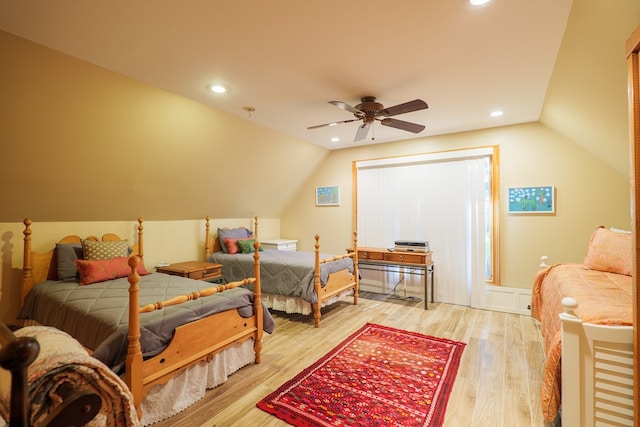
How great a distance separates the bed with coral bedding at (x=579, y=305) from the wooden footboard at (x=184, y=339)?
2.13m

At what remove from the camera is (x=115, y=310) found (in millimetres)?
2125

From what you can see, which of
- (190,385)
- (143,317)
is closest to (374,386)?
(190,385)

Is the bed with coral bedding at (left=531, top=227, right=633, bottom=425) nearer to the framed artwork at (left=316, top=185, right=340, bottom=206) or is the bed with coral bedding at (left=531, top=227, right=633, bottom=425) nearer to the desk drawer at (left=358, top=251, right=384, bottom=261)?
Answer: the desk drawer at (left=358, top=251, right=384, bottom=261)

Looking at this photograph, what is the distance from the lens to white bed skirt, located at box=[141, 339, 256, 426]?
76.5 inches

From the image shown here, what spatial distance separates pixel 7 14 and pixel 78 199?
6.50ft

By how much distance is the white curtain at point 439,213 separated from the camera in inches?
166

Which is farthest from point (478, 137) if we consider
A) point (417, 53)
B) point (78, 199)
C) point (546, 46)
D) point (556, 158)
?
point (78, 199)

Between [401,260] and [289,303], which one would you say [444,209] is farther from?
[289,303]

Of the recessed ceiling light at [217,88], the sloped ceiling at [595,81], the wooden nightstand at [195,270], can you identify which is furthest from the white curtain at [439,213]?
the recessed ceiling light at [217,88]

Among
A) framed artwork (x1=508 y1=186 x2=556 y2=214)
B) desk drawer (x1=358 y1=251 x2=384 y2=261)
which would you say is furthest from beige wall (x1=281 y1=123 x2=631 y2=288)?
desk drawer (x1=358 y1=251 x2=384 y2=261)

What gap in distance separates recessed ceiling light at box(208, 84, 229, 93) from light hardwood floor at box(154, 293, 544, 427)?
2.62 meters

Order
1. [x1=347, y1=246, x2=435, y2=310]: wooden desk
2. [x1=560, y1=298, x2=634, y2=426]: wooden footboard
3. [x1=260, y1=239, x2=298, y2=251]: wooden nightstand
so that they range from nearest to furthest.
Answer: [x1=560, y1=298, x2=634, y2=426]: wooden footboard → [x1=347, y1=246, x2=435, y2=310]: wooden desk → [x1=260, y1=239, x2=298, y2=251]: wooden nightstand

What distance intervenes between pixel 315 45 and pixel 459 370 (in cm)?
292

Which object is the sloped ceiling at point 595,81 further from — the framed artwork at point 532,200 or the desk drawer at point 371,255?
the desk drawer at point 371,255
